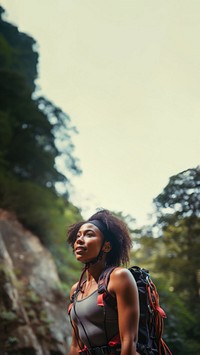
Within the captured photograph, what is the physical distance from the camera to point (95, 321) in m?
2.06

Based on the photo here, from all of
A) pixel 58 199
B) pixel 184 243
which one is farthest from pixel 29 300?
pixel 58 199

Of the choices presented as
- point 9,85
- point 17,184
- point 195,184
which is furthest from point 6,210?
point 195,184

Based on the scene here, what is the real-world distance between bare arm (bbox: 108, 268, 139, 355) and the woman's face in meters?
0.31

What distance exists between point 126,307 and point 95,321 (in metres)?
0.29

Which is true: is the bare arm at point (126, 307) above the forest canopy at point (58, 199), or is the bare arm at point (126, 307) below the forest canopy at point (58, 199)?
below

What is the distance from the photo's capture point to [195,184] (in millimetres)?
4711

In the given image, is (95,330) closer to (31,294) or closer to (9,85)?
(31,294)

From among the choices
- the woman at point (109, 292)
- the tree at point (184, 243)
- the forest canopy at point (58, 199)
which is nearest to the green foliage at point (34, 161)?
the forest canopy at point (58, 199)

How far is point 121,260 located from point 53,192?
469 inches

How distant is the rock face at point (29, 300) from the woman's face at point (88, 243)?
5402mm

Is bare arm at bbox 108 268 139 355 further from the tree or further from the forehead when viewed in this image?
the tree

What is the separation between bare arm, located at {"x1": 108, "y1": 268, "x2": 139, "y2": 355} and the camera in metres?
1.84

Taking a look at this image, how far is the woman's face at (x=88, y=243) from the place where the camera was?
2271 mm

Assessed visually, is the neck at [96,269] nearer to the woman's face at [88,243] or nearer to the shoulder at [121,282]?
the woman's face at [88,243]
